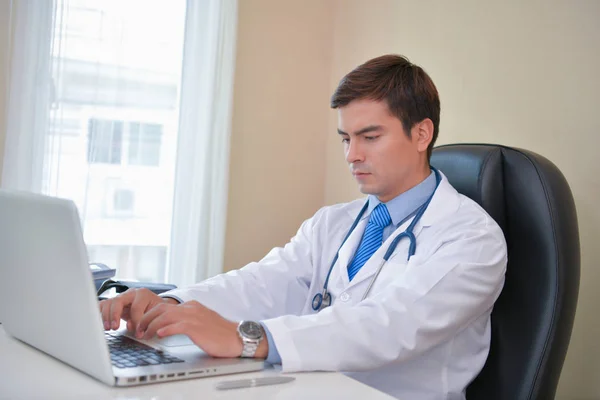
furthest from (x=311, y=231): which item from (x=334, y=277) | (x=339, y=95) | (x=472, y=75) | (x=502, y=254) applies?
(x=472, y=75)

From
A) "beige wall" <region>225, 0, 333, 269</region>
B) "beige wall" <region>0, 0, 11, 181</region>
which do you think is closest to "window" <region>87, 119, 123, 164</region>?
"beige wall" <region>0, 0, 11, 181</region>

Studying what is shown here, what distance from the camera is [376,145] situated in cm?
159

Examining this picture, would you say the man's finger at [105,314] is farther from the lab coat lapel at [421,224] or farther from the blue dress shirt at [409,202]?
the blue dress shirt at [409,202]

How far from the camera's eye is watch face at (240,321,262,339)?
3.57 feet

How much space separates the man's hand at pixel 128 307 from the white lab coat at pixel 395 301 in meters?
0.19

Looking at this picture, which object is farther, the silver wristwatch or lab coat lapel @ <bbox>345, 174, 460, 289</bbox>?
lab coat lapel @ <bbox>345, 174, 460, 289</bbox>

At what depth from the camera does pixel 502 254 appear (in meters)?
1.38

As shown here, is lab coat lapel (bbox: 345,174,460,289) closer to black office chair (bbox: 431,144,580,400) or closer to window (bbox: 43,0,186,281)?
black office chair (bbox: 431,144,580,400)

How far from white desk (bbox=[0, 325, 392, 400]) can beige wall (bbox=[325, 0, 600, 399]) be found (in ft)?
3.46

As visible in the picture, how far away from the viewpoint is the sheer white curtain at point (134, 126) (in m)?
2.62

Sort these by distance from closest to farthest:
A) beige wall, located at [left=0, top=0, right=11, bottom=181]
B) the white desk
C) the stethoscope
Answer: the white desk
the stethoscope
beige wall, located at [left=0, top=0, right=11, bottom=181]

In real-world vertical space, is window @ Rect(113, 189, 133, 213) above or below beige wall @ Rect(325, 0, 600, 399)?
below

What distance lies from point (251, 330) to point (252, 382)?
139 millimetres

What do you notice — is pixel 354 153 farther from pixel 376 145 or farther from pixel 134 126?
pixel 134 126
